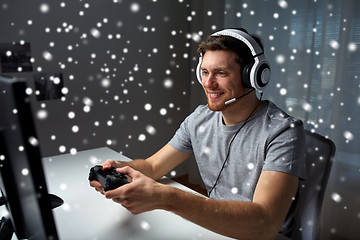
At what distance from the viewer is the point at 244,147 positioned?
1.16m

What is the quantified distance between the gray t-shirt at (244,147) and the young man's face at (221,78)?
0.34 feet

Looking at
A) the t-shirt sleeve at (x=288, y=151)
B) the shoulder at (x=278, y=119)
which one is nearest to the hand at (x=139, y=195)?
the t-shirt sleeve at (x=288, y=151)

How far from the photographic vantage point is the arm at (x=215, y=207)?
81 cm

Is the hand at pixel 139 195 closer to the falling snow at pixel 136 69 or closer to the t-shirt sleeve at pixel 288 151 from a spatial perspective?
the t-shirt sleeve at pixel 288 151

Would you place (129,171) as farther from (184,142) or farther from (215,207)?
(184,142)

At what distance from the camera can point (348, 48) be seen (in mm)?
1765

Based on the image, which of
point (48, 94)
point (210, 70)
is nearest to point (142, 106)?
point (48, 94)

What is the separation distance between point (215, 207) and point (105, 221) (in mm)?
338

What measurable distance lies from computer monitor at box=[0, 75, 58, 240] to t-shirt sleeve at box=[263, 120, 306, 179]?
68 cm

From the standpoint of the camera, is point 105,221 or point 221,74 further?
point 221,74

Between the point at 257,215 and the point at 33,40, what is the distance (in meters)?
1.62

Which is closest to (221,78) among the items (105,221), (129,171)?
(129,171)

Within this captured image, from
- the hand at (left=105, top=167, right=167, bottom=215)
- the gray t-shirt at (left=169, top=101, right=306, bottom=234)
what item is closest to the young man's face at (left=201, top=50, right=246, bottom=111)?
the gray t-shirt at (left=169, top=101, right=306, bottom=234)

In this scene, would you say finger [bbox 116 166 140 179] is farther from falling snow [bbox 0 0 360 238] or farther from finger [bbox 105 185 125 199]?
falling snow [bbox 0 0 360 238]
